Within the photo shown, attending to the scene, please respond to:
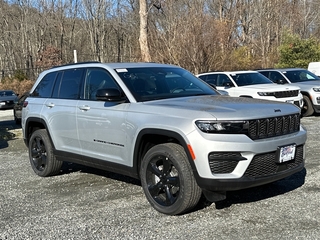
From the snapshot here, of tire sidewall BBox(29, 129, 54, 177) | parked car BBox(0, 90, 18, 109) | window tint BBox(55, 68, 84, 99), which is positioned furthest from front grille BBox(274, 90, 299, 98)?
parked car BBox(0, 90, 18, 109)

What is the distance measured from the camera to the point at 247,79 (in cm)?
1349

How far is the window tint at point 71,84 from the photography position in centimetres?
614

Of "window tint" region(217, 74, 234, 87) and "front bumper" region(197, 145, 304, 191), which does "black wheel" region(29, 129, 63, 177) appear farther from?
"window tint" region(217, 74, 234, 87)

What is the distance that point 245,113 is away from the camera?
172 inches

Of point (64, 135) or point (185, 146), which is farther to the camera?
point (64, 135)

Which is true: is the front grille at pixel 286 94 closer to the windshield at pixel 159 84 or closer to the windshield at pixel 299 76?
the windshield at pixel 299 76

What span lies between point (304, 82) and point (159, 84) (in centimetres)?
1013

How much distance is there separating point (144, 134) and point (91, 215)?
Result: 1.11m

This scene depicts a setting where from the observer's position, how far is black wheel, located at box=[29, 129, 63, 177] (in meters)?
6.71

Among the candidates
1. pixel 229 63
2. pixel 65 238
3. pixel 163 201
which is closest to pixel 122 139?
pixel 163 201

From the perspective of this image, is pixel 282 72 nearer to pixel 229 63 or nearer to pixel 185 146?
pixel 229 63

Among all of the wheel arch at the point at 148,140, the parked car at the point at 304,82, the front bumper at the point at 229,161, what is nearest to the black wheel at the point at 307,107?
the parked car at the point at 304,82

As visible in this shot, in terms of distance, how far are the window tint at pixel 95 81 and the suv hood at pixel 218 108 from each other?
86cm

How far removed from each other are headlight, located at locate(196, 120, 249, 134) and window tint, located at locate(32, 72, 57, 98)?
11.0 feet
